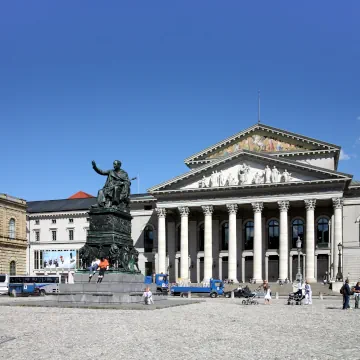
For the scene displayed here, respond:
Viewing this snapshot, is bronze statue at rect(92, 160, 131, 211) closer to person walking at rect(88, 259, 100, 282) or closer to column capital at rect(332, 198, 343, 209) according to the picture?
person walking at rect(88, 259, 100, 282)

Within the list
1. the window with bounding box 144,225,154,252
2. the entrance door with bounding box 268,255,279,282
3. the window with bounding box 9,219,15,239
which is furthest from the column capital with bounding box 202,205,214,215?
the window with bounding box 9,219,15,239

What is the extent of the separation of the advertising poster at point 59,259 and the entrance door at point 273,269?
29.7 metres

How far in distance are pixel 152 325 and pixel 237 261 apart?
54.6m

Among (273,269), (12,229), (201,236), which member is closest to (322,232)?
→ (273,269)

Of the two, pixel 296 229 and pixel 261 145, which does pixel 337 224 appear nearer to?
pixel 296 229

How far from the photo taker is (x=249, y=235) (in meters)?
74.2

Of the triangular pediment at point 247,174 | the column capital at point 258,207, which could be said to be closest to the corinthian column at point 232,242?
the column capital at point 258,207

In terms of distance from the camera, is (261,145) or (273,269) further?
(261,145)

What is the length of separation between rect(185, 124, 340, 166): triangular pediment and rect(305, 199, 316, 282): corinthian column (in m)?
10.3

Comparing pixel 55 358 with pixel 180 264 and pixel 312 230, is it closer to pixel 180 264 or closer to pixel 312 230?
pixel 312 230

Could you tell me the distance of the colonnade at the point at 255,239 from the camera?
65.9m

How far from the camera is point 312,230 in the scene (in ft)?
218

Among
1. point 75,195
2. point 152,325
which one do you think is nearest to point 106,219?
point 152,325

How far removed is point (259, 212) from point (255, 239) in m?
3.21
